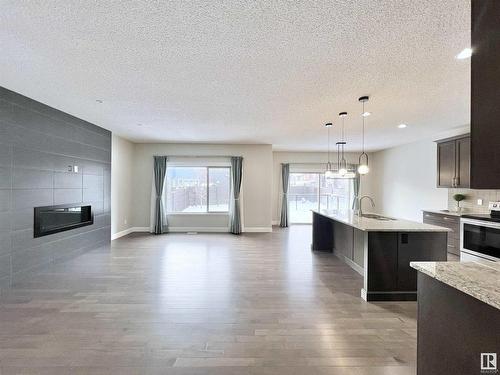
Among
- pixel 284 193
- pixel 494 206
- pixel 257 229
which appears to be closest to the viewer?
pixel 494 206

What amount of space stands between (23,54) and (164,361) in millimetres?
3082

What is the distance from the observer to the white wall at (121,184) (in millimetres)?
6469

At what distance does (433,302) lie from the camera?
1.35 m

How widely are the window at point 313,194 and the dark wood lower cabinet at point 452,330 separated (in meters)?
7.91

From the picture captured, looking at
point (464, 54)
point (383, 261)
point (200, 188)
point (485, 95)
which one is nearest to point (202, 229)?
point (200, 188)

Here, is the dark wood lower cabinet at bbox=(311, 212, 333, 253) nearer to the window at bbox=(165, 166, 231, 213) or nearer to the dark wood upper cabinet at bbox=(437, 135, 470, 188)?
the dark wood upper cabinet at bbox=(437, 135, 470, 188)

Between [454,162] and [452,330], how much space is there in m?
5.06

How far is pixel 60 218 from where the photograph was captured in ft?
14.7

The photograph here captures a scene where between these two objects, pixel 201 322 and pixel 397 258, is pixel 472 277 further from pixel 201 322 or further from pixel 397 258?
pixel 201 322

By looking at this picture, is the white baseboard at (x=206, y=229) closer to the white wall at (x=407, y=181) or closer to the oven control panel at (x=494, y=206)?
the white wall at (x=407, y=181)

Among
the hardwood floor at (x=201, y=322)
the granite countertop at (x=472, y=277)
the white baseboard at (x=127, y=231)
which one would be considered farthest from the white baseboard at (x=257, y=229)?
the granite countertop at (x=472, y=277)

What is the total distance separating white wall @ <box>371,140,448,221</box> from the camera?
21.3ft

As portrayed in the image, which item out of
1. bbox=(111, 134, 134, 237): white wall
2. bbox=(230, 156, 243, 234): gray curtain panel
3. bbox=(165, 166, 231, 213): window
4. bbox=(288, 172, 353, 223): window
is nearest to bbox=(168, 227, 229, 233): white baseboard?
bbox=(230, 156, 243, 234): gray curtain panel

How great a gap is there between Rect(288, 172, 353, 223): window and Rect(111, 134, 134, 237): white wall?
17.6 feet
